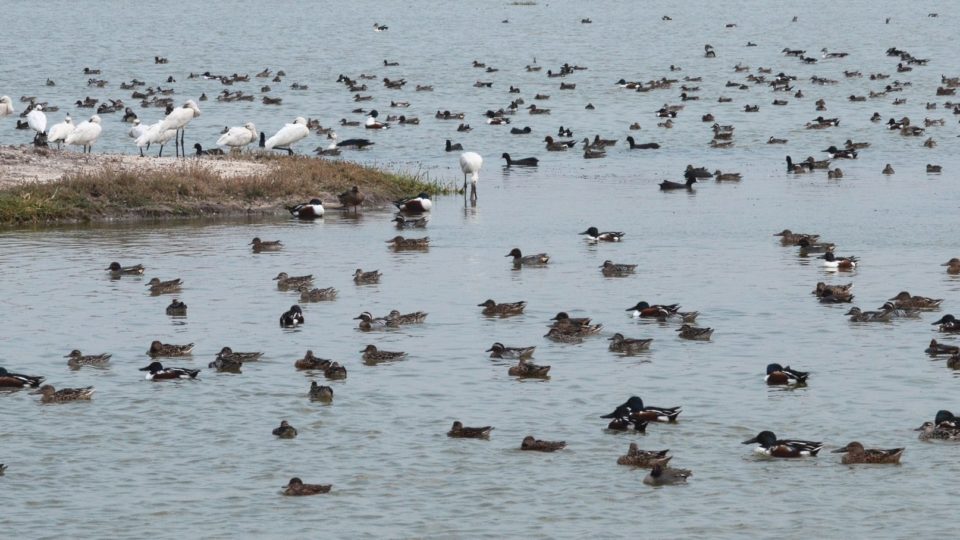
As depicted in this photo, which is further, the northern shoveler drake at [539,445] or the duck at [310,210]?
the duck at [310,210]

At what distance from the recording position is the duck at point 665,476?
15508mm

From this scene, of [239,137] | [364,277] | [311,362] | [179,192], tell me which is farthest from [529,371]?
[239,137]

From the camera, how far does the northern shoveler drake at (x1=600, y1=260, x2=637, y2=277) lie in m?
28.1

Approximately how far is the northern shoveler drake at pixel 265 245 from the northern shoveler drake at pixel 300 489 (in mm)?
15564

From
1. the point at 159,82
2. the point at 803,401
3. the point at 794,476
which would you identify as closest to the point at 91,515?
the point at 794,476

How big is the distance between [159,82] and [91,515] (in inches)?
2234

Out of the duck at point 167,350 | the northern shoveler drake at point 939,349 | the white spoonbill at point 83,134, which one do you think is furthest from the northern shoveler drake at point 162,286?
the white spoonbill at point 83,134

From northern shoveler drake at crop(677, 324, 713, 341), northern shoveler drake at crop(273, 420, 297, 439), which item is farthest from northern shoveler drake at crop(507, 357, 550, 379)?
northern shoveler drake at crop(273, 420, 297, 439)

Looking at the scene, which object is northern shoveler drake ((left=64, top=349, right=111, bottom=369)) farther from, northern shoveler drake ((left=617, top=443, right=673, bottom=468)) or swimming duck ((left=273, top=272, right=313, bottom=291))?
northern shoveler drake ((left=617, top=443, right=673, bottom=468))

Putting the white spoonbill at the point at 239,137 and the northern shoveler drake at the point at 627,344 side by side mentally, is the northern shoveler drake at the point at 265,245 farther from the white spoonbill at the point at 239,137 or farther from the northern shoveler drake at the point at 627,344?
the white spoonbill at the point at 239,137

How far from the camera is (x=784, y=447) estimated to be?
16.4 meters

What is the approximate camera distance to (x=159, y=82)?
6975 cm

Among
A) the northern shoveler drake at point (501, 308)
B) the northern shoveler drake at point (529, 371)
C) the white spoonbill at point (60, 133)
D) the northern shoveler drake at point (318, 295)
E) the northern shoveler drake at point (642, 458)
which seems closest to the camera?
the northern shoveler drake at point (642, 458)

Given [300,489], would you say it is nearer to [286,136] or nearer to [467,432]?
[467,432]
